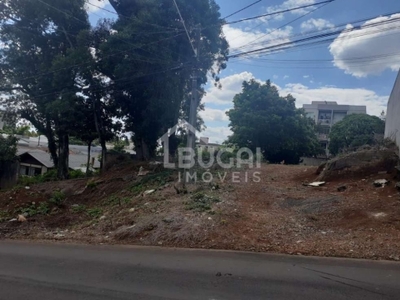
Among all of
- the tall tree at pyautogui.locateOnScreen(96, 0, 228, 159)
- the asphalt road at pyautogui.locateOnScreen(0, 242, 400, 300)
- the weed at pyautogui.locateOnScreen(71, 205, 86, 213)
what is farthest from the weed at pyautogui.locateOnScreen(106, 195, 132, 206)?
the asphalt road at pyautogui.locateOnScreen(0, 242, 400, 300)

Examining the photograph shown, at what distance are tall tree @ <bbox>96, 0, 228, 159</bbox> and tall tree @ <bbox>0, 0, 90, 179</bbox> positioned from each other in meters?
2.22

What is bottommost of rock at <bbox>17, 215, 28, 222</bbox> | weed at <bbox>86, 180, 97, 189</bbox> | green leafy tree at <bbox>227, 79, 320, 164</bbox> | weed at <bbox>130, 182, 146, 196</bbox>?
rock at <bbox>17, 215, 28, 222</bbox>

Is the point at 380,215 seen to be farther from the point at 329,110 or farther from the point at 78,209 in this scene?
the point at 329,110

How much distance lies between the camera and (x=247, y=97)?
2556 cm

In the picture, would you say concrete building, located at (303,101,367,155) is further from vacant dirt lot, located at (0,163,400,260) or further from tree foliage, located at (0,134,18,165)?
tree foliage, located at (0,134,18,165)

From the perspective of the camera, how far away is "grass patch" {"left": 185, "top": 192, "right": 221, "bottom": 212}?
813cm

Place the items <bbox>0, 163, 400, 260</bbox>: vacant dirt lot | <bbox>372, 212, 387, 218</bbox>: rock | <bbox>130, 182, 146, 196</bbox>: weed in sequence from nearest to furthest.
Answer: <bbox>0, 163, 400, 260</bbox>: vacant dirt lot < <bbox>372, 212, 387, 218</bbox>: rock < <bbox>130, 182, 146, 196</bbox>: weed

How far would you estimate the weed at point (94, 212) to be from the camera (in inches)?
385

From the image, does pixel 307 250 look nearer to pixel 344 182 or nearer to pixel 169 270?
pixel 169 270

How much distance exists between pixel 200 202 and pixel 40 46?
12693 millimetres

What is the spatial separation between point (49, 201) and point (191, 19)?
8557 mm

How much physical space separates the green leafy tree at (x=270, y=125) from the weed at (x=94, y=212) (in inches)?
606

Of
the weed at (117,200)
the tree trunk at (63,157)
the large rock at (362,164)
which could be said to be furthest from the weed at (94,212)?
the tree trunk at (63,157)

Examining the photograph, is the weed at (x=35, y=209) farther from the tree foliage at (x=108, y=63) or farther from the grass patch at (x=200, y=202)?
the grass patch at (x=200, y=202)
